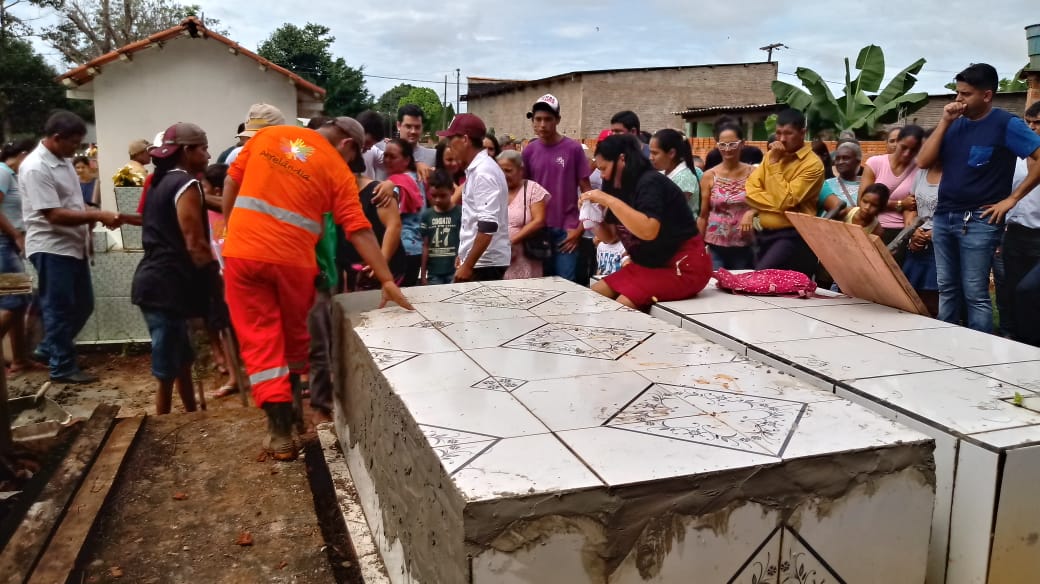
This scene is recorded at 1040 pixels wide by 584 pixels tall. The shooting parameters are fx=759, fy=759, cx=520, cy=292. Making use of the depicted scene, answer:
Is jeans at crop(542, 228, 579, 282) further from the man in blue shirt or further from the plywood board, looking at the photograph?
the man in blue shirt

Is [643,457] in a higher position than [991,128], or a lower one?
lower

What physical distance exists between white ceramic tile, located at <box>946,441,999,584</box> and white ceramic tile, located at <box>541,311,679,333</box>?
53.0 inches

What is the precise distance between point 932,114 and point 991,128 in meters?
20.1

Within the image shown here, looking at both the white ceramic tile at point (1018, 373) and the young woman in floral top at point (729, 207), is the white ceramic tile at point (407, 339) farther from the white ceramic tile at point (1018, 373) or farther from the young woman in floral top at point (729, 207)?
the young woman in floral top at point (729, 207)

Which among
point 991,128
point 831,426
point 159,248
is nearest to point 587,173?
point 991,128

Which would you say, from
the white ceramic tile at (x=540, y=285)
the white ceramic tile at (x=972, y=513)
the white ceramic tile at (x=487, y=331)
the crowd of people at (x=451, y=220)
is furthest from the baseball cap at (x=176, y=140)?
the white ceramic tile at (x=972, y=513)

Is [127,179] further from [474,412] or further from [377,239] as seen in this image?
[474,412]

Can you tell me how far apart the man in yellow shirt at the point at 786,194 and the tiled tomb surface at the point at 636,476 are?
8.71ft

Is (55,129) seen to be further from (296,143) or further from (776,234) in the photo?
(776,234)

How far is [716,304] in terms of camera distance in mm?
4168

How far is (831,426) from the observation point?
220 cm

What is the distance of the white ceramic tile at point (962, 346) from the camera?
10.0 feet

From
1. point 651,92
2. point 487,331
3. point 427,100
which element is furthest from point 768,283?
point 427,100

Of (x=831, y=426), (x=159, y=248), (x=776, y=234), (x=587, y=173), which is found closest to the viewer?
(x=831, y=426)
